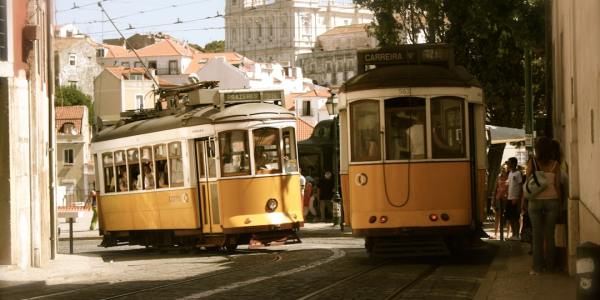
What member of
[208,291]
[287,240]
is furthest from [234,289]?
[287,240]

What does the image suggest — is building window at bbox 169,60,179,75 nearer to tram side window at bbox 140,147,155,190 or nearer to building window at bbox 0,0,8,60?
tram side window at bbox 140,147,155,190

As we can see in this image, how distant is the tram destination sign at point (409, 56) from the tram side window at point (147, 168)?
688 centimetres

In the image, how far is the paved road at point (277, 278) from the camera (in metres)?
14.5

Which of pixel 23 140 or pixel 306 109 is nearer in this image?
pixel 23 140

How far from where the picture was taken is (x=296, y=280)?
53.6 feet

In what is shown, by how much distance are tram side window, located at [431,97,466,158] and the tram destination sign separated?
1.23m

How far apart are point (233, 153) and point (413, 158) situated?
18.9ft

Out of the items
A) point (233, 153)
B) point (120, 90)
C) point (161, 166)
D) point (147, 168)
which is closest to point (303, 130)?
point (120, 90)

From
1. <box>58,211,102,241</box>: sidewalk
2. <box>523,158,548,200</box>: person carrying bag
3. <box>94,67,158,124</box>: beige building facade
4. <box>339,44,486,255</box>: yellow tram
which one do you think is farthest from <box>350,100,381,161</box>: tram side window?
<box>94,67,158,124</box>: beige building facade

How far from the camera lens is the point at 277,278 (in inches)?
662

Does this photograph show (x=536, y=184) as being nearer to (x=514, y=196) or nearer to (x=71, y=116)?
(x=514, y=196)

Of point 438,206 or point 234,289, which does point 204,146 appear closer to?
point 438,206

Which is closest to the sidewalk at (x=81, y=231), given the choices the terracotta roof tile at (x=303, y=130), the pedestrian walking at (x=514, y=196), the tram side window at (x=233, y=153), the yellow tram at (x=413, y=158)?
the tram side window at (x=233, y=153)

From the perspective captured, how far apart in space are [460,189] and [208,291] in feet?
16.2
